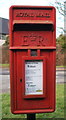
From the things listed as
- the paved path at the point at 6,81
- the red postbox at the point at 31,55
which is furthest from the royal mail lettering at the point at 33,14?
the paved path at the point at 6,81

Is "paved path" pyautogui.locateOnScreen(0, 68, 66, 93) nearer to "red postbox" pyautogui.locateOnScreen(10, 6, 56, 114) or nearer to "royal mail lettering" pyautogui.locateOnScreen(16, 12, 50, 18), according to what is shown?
"red postbox" pyautogui.locateOnScreen(10, 6, 56, 114)

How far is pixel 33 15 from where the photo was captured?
3.29m

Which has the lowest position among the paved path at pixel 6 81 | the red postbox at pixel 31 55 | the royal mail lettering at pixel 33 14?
the paved path at pixel 6 81

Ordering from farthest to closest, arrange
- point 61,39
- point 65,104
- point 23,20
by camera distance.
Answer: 1. point 61,39
2. point 65,104
3. point 23,20

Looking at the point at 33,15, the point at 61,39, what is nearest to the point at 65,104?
the point at 33,15

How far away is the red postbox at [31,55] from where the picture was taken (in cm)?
326

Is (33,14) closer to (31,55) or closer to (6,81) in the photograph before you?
(31,55)

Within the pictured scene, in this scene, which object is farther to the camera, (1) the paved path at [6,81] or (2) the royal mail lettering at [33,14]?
(1) the paved path at [6,81]

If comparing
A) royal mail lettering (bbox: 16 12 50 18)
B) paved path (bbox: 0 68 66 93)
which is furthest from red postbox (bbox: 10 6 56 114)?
paved path (bbox: 0 68 66 93)

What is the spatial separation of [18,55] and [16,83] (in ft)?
1.31

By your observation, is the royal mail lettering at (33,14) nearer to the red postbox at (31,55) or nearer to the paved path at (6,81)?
the red postbox at (31,55)

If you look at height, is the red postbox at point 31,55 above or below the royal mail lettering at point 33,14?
below

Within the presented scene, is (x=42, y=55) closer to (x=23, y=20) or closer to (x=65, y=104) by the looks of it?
(x=23, y=20)

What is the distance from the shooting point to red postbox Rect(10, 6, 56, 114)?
3258 millimetres
